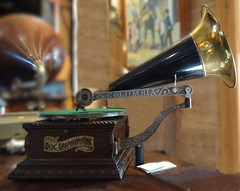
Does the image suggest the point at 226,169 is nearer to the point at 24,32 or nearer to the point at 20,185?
the point at 20,185

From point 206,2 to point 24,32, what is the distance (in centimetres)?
90

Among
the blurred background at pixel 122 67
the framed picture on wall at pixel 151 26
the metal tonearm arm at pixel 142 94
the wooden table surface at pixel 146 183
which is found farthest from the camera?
the framed picture on wall at pixel 151 26

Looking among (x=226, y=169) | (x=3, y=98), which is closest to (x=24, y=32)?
(x=3, y=98)

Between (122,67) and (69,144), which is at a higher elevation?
(122,67)

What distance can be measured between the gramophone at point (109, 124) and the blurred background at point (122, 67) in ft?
0.46

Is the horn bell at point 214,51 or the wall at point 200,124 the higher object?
the horn bell at point 214,51

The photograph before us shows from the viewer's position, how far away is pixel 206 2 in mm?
1071

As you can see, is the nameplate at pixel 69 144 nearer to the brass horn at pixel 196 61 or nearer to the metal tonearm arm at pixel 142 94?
the metal tonearm arm at pixel 142 94

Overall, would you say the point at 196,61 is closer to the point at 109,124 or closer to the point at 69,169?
the point at 109,124

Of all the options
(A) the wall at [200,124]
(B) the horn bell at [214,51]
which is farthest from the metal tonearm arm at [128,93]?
(A) the wall at [200,124]

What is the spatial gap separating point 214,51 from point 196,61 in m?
0.07

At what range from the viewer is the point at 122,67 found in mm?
1854

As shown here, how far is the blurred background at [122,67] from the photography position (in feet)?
3.28

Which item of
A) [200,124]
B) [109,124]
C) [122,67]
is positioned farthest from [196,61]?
[122,67]
